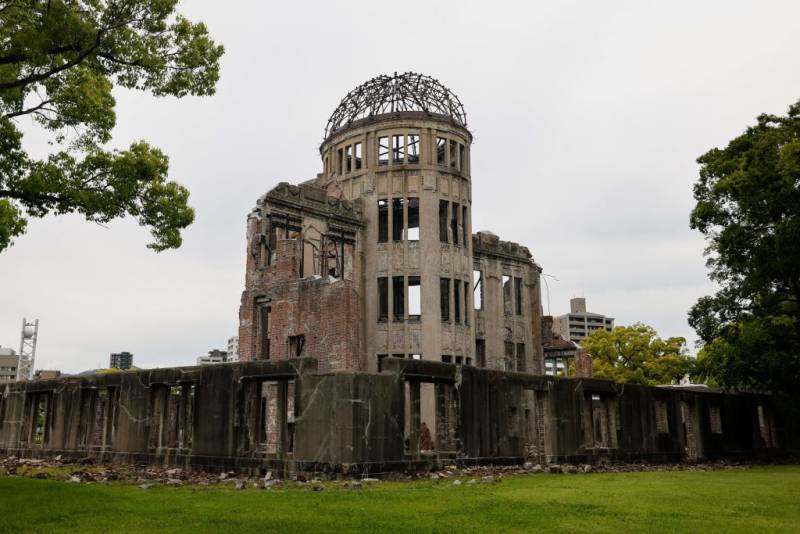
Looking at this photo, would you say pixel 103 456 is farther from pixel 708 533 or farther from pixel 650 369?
pixel 650 369

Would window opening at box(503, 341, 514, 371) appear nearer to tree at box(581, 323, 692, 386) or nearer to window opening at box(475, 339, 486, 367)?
window opening at box(475, 339, 486, 367)

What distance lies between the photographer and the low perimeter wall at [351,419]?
1529 cm

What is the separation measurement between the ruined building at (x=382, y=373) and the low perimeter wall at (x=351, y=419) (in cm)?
5

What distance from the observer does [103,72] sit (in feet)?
46.8

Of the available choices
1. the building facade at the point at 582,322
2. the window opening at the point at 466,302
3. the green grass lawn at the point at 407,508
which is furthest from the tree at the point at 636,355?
the building facade at the point at 582,322

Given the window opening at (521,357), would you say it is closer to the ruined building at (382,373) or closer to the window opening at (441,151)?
the ruined building at (382,373)

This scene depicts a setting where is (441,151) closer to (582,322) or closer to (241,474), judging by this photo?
(241,474)

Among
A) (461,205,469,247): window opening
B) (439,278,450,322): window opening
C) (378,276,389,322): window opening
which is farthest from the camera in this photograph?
(461,205,469,247): window opening

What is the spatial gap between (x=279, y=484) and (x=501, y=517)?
19.8 feet

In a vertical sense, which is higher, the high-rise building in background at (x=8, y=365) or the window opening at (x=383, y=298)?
the high-rise building in background at (x=8, y=365)

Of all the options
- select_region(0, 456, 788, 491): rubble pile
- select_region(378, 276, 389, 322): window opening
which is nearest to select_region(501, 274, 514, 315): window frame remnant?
select_region(378, 276, 389, 322): window opening

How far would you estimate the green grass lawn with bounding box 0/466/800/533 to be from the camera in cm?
823

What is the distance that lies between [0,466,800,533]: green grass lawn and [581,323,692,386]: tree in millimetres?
37082

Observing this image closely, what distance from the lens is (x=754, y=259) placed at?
23.6m
